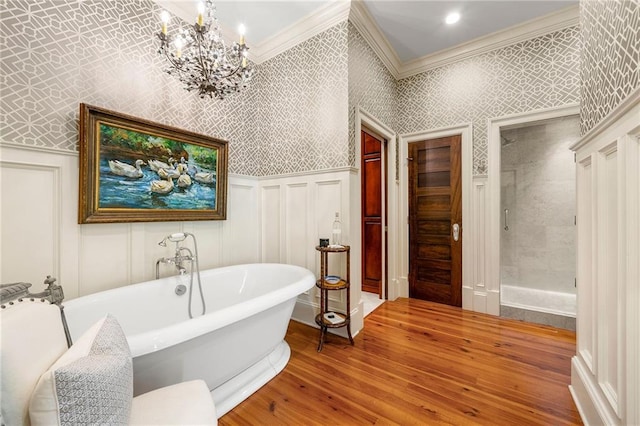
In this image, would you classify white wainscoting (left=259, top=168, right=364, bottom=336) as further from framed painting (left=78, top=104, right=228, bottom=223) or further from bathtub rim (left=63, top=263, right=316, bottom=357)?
bathtub rim (left=63, top=263, right=316, bottom=357)

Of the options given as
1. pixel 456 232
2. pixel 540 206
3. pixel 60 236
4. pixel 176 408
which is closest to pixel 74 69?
pixel 60 236

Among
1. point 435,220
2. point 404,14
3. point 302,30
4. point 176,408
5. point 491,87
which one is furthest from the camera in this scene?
point 435,220

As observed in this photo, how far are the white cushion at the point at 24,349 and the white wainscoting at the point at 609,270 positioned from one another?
6.37ft

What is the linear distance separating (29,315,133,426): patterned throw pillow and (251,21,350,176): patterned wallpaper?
78.7 inches

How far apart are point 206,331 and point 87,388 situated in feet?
1.77

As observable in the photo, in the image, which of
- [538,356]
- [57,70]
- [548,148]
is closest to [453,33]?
[548,148]

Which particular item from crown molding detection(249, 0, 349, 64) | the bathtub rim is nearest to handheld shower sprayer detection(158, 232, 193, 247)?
the bathtub rim

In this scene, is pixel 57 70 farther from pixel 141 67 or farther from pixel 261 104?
pixel 261 104

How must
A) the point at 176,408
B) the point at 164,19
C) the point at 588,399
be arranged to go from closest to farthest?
the point at 176,408
the point at 588,399
the point at 164,19

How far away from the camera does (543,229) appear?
3.53 metres

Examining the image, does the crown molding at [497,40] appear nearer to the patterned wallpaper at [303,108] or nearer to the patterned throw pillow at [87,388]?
the patterned wallpaper at [303,108]

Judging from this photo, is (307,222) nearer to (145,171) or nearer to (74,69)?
(145,171)

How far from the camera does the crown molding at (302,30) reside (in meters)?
2.29

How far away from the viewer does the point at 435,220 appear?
3.15m
